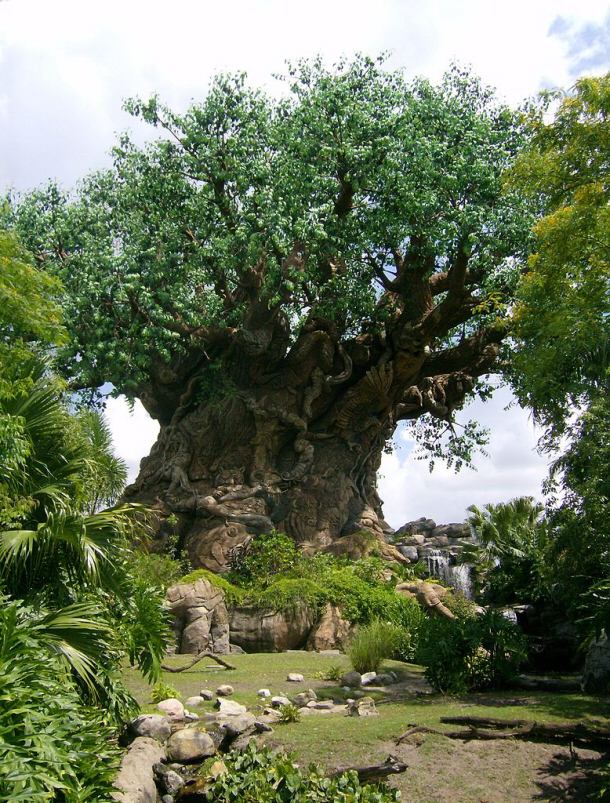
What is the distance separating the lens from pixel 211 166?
1809cm

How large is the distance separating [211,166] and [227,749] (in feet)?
45.1

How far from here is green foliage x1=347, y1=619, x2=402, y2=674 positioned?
1202 centimetres

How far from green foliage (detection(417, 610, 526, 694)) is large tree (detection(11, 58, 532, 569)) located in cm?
741

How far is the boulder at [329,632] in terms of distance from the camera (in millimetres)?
14789

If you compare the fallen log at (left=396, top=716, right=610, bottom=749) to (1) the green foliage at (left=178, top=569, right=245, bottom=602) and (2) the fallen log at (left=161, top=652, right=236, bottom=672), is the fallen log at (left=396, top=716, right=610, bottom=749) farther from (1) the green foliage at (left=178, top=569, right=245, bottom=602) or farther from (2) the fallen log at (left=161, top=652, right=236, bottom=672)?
(1) the green foliage at (left=178, top=569, right=245, bottom=602)

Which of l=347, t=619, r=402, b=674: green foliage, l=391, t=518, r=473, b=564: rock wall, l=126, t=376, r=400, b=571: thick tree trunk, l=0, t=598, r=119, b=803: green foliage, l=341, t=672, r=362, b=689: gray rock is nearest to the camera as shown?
l=0, t=598, r=119, b=803: green foliage

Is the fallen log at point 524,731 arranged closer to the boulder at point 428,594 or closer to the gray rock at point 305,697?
the gray rock at point 305,697

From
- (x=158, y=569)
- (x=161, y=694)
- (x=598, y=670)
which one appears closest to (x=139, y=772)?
(x=161, y=694)

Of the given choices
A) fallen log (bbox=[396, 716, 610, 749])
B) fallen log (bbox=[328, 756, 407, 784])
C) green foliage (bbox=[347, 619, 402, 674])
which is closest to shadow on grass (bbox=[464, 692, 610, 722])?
fallen log (bbox=[396, 716, 610, 749])

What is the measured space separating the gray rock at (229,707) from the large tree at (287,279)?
890 cm

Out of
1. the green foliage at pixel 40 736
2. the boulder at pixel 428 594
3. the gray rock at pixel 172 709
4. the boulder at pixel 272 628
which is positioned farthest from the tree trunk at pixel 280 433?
the green foliage at pixel 40 736

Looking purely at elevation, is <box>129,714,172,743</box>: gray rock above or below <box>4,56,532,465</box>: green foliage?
below

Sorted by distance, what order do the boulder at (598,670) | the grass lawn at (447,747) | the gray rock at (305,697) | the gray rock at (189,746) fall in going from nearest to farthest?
the grass lawn at (447,747) → the gray rock at (189,746) → the gray rock at (305,697) → the boulder at (598,670)

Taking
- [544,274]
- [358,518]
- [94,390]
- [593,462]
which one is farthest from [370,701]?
[94,390]
